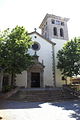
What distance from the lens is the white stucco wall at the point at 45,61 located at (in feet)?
57.9

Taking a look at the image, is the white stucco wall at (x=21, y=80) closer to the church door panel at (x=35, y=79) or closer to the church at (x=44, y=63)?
the church at (x=44, y=63)

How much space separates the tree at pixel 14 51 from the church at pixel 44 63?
376 cm

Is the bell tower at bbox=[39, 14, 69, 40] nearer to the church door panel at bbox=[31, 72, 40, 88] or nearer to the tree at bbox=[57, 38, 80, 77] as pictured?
the tree at bbox=[57, 38, 80, 77]

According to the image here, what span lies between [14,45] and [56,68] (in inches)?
327

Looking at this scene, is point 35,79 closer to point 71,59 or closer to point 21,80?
point 21,80

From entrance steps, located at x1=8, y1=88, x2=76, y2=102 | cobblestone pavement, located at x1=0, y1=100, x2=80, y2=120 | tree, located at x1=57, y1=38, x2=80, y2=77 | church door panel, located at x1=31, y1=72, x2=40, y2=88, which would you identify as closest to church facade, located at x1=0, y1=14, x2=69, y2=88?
church door panel, located at x1=31, y1=72, x2=40, y2=88

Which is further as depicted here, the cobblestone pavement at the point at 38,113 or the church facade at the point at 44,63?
the church facade at the point at 44,63

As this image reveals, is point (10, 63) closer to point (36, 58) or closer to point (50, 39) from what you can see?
point (36, 58)

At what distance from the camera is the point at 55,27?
23203 millimetres

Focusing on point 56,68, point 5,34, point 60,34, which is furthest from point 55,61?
point 5,34

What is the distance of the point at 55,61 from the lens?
20.2m

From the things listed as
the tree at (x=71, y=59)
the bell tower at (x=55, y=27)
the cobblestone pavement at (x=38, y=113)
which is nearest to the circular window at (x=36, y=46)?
the bell tower at (x=55, y=27)

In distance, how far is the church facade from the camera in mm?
18094

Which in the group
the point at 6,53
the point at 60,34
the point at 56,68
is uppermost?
the point at 60,34
